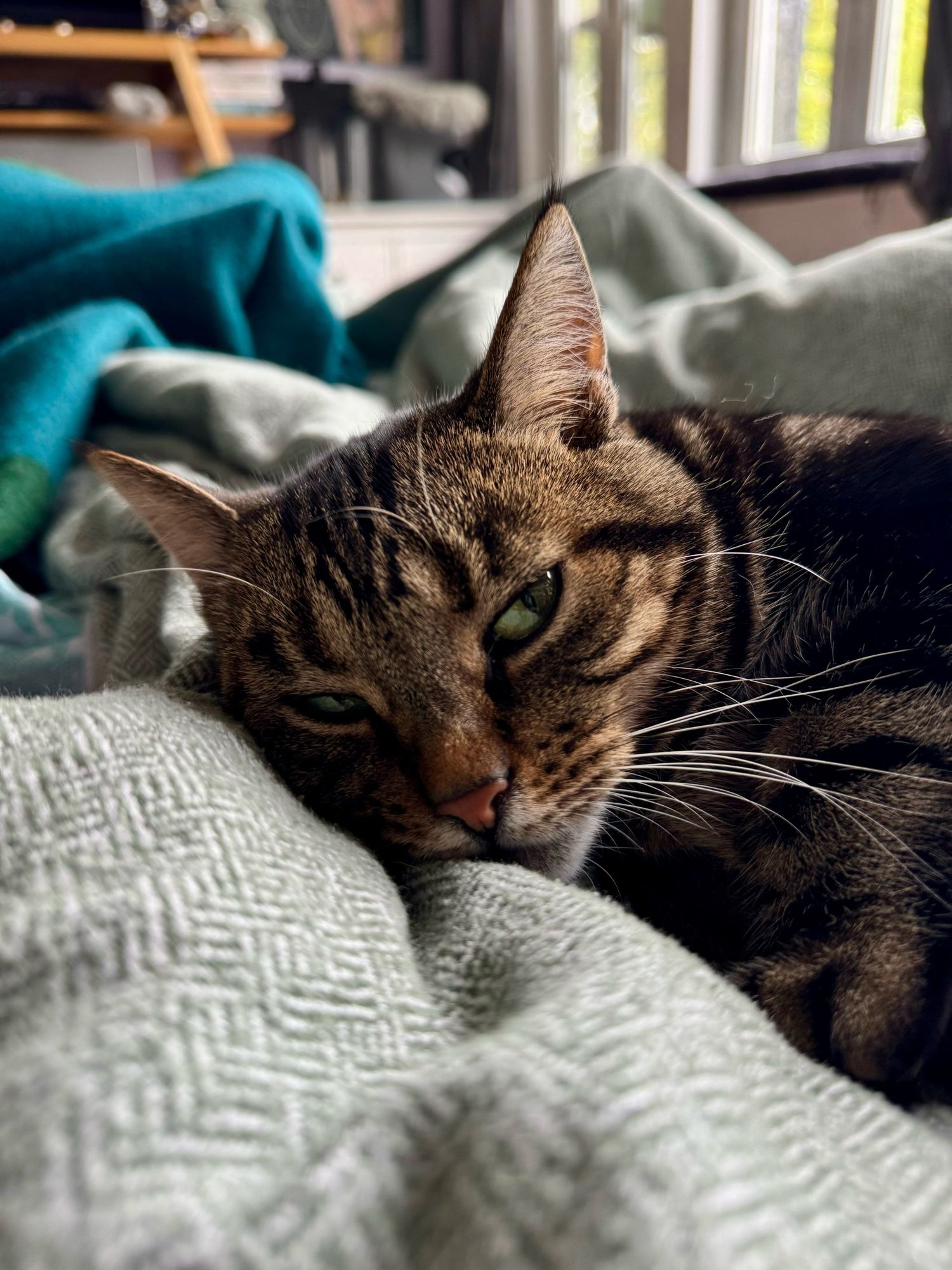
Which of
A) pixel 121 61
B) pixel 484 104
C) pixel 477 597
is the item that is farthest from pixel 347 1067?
pixel 484 104

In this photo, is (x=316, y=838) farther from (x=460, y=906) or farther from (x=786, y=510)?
(x=786, y=510)

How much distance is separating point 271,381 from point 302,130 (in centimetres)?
412

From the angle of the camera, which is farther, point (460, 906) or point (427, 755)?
point (427, 755)

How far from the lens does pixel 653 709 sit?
79cm

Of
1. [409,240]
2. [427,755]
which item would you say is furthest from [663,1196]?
[409,240]

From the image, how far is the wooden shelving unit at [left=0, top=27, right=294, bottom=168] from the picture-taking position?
336cm

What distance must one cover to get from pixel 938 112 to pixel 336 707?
7.98 feet

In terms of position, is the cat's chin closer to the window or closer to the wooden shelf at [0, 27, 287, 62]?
the window

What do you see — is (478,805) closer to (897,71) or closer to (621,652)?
(621,652)

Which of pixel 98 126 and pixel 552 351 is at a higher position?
pixel 98 126

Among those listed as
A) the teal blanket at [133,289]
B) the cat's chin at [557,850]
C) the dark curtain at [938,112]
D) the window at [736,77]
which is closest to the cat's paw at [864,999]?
the cat's chin at [557,850]

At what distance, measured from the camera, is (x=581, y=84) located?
4488 mm

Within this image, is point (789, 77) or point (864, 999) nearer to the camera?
point (864, 999)

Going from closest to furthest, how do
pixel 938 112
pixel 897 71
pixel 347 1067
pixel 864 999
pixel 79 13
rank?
pixel 347 1067
pixel 864 999
pixel 938 112
pixel 897 71
pixel 79 13
